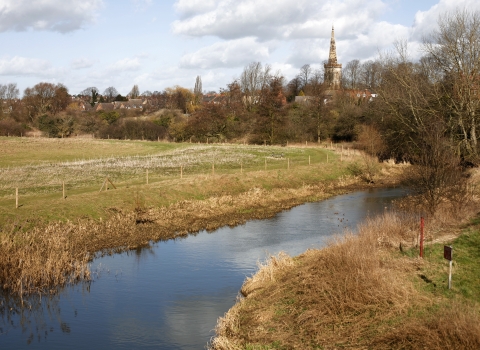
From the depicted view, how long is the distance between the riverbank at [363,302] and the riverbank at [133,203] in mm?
7730

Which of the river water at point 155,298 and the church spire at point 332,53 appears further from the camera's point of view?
the church spire at point 332,53

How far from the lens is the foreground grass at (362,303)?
11.5 meters

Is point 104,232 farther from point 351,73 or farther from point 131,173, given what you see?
point 351,73

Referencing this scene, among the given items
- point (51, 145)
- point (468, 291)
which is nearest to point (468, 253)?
point (468, 291)

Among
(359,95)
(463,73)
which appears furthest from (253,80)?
(463,73)

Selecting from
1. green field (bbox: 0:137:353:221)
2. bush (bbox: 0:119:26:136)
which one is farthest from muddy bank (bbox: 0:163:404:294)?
bush (bbox: 0:119:26:136)

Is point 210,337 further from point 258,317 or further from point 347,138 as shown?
point 347,138

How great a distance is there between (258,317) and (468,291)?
5568 millimetres

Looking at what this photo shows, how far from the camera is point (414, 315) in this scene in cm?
1250

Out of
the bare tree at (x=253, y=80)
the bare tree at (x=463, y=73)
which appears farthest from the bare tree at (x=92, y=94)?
the bare tree at (x=463, y=73)

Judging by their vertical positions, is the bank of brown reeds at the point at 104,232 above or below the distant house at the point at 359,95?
below

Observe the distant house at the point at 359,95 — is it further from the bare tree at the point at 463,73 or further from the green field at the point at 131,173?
the bare tree at the point at 463,73

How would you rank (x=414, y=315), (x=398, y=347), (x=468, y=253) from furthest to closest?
(x=468, y=253) < (x=414, y=315) < (x=398, y=347)

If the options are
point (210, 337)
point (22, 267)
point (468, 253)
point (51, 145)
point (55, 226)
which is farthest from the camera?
point (51, 145)
